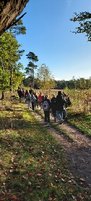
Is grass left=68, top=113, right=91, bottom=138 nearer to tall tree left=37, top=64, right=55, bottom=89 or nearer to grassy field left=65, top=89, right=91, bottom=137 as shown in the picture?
grassy field left=65, top=89, right=91, bottom=137

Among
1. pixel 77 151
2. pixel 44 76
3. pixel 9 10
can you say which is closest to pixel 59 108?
pixel 77 151

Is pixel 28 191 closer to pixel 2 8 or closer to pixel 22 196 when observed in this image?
pixel 22 196

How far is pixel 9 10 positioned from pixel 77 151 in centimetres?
1344

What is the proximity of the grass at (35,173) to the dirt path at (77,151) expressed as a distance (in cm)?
31

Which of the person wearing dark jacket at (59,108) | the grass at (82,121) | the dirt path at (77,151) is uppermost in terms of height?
the person wearing dark jacket at (59,108)

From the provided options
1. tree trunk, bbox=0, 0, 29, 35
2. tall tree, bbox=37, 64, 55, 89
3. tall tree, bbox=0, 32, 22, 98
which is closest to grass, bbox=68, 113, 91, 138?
tall tree, bbox=0, 32, 22, 98

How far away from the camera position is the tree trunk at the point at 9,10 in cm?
547

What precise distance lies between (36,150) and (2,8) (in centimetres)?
1215

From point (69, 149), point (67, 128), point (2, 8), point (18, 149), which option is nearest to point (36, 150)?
point (18, 149)

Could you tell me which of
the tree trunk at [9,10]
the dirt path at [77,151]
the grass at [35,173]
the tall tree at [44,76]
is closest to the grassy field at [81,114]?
the dirt path at [77,151]

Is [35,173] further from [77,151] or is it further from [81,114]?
[81,114]

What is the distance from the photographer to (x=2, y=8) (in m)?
5.45

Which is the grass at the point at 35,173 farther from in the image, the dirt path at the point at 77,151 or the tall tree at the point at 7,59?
the tall tree at the point at 7,59

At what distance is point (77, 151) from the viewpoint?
60.5 ft
